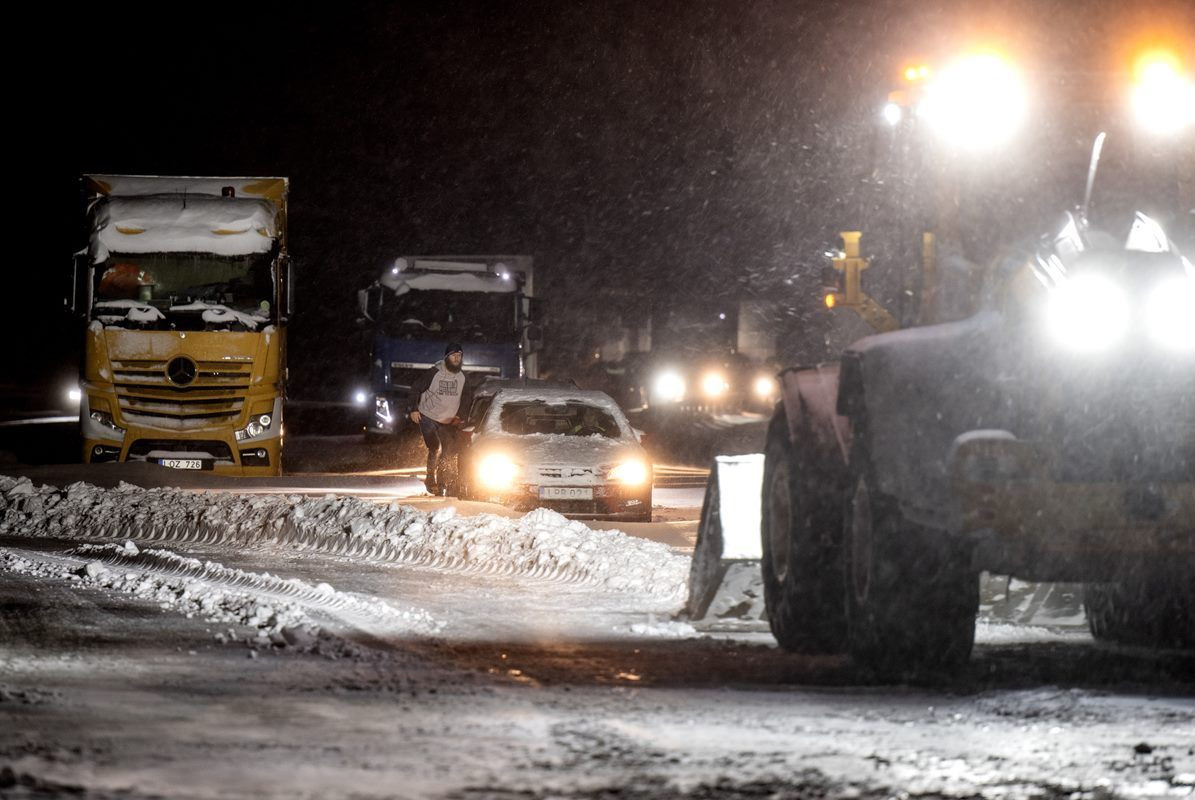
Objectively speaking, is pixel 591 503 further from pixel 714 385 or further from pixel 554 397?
pixel 714 385

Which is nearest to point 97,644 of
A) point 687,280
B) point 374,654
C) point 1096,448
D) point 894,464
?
point 374,654

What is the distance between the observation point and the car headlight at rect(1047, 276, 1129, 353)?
23.8 ft

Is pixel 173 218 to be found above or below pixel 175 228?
above

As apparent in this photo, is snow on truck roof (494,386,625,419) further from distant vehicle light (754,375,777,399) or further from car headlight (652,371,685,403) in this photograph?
distant vehicle light (754,375,777,399)

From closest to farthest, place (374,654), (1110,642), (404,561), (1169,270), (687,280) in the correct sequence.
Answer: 1. (1169,270)
2. (374,654)
3. (1110,642)
4. (404,561)
5. (687,280)

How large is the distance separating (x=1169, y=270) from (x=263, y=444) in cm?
1635

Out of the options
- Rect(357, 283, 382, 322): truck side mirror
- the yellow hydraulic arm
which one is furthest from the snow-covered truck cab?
the yellow hydraulic arm

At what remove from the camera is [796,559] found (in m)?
8.73

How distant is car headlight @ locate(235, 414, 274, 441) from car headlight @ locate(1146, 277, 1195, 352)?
16.2 metres

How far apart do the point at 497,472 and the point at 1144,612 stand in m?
9.36

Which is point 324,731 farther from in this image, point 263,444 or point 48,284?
point 48,284

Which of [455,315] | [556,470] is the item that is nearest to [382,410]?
[455,315]

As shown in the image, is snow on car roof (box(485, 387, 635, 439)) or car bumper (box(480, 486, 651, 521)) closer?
car bumper (box(480, 486, 651, 521))

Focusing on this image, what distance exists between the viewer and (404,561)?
13.9 metres
